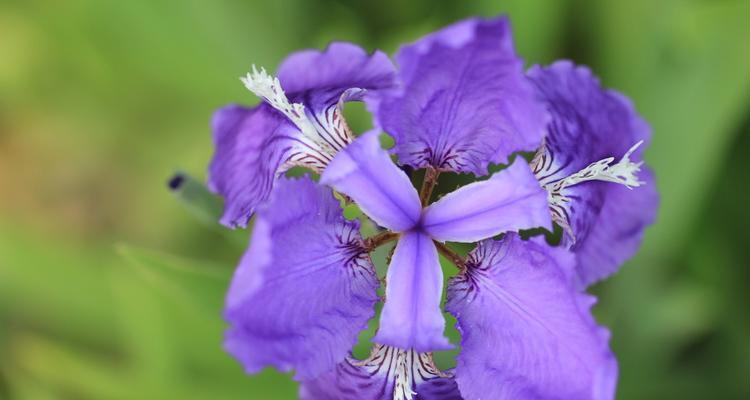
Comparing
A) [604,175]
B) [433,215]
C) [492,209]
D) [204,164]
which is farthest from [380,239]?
[204,164]

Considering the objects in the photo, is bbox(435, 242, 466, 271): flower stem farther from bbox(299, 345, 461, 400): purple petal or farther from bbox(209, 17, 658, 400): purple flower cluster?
bbox(299, 345, 461, 400): purple petal

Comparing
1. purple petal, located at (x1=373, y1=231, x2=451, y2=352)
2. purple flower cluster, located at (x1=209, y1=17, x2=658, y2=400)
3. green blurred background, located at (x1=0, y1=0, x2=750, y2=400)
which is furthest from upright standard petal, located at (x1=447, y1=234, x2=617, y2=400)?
green blurred background, located at (x1=0, y1=0, x2=750, y2=400)

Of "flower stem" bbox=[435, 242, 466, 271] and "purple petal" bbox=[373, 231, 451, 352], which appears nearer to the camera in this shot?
Result: "purple petal" bbox=[373, 231, 451, 352]

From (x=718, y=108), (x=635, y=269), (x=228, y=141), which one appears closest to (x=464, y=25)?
(x=228, y=141)

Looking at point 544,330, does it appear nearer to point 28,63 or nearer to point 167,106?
point 167,106

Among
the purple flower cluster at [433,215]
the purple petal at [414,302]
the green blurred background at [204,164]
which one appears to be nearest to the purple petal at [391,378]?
the purple flower cluster at [433,215]

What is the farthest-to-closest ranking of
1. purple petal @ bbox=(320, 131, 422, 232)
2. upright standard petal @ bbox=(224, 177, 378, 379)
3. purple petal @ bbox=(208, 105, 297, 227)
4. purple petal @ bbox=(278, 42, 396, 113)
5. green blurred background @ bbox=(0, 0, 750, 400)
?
1. green blurred background @ bbox=(0, 0, 750, 400)
2. purple petal @ bbox=(208, 105, 297, 227)
3. purple petal @ bbox=(278, 42, 396, 113)
4. purple petal @ bbox=(320, 131, 422, 232)
5. upright standard petal @ bbox=(224, 177, 378, 379)
